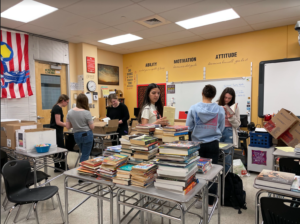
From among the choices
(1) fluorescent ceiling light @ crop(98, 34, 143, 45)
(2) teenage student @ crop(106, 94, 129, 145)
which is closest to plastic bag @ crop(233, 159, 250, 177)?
(2) teenage student @ crop(106, 94, 129, 145)

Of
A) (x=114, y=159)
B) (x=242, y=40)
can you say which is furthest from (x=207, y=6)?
(x=114, y=159)

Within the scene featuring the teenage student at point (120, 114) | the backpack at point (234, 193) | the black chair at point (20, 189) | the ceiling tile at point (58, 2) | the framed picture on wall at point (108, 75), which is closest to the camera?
the black chair at point (20, 189)

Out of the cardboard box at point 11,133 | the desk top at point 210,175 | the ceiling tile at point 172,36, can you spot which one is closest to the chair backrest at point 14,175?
the cardboard box at point 11,133

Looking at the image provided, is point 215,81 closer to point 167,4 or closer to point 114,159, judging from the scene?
point 167,4

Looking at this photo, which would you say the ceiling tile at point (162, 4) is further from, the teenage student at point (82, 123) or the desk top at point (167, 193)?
the desk top at point (167, 193)

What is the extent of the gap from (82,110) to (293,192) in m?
2.61

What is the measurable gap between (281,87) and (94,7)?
12.3ft

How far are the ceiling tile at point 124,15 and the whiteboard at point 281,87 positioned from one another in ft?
8.81

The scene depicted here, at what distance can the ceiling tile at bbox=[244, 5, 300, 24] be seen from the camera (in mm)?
3609

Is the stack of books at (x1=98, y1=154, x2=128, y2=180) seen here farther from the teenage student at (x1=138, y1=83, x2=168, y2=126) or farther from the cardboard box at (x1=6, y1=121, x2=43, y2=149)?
the cardboard box at (x1=6, y1=121, x2=43, y2=149)

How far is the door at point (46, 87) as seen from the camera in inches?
189

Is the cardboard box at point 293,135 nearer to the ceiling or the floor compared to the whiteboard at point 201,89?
nearer to the floor

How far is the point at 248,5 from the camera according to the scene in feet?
11.3

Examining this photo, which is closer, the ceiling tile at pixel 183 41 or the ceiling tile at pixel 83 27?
the ceiling tile at pixel 83 27
